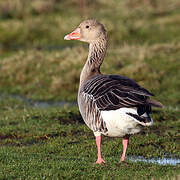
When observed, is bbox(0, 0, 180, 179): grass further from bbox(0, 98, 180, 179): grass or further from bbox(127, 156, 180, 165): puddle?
bbox(127, 156, 180, 165): puddle

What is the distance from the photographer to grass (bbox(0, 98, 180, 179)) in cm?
736

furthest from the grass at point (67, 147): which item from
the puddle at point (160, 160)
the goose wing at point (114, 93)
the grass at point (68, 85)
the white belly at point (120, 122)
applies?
the goose wing at point (114, 93)

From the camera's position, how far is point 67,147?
32.7 ft

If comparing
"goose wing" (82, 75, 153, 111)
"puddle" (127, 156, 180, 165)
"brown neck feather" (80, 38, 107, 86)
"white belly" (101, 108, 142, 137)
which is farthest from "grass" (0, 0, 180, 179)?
"brown neck feather" (80, 38, 107, 86)

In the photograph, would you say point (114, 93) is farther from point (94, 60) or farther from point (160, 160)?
point (160, 160)

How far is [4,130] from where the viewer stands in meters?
11.4

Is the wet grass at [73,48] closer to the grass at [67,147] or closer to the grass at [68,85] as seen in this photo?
the grass at [68,85]

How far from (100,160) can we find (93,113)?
0.90 m

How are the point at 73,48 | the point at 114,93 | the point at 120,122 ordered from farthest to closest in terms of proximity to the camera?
the point at 73,48, the point at 114,93, the point at 120,122

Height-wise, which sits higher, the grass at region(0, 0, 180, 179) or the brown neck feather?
the brown neck feather

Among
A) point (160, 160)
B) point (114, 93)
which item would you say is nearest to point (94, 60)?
point (114, 93)

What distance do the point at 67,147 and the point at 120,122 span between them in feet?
10.2

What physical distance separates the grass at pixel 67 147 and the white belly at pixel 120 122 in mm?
661

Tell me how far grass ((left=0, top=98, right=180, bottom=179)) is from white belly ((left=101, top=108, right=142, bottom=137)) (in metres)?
0.66
